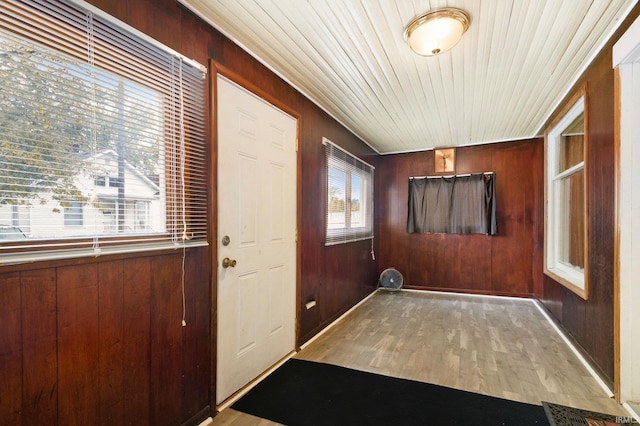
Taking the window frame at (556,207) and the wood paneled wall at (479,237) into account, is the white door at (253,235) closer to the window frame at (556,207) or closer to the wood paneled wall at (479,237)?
the window frame at (556,207)

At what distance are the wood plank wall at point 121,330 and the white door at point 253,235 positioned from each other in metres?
0.13

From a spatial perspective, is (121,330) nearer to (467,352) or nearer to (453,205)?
(467,352)

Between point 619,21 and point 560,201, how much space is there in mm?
2107

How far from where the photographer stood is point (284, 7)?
1.72m

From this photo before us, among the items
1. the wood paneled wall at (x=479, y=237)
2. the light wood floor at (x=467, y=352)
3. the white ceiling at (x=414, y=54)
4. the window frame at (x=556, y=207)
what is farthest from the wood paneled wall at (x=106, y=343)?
the wood paneled wall at (x=479, y=237)

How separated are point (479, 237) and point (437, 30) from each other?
12.4 ft

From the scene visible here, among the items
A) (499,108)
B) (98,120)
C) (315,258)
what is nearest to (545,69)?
(499,108)

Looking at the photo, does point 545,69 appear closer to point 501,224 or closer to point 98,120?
point 501,224

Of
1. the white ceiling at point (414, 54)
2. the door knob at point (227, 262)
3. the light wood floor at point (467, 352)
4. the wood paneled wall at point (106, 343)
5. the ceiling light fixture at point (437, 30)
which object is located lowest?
the light wood floor at point (467, 352)

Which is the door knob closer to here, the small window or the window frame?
the small window

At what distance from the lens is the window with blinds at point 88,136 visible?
1056 millimetres

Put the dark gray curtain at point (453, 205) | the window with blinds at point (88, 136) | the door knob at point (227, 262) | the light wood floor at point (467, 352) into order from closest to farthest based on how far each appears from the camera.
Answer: the window with blinds at point (88, 136), the door knob at point (227, 262), the light wood floor at point (467, 352), the dark gray curtain at point (453, 205)

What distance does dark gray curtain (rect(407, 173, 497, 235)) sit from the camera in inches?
183

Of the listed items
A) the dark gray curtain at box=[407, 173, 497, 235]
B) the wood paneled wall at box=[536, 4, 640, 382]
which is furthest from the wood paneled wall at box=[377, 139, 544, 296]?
the wood paneled wall at box=[536, 4, 640, 382]
